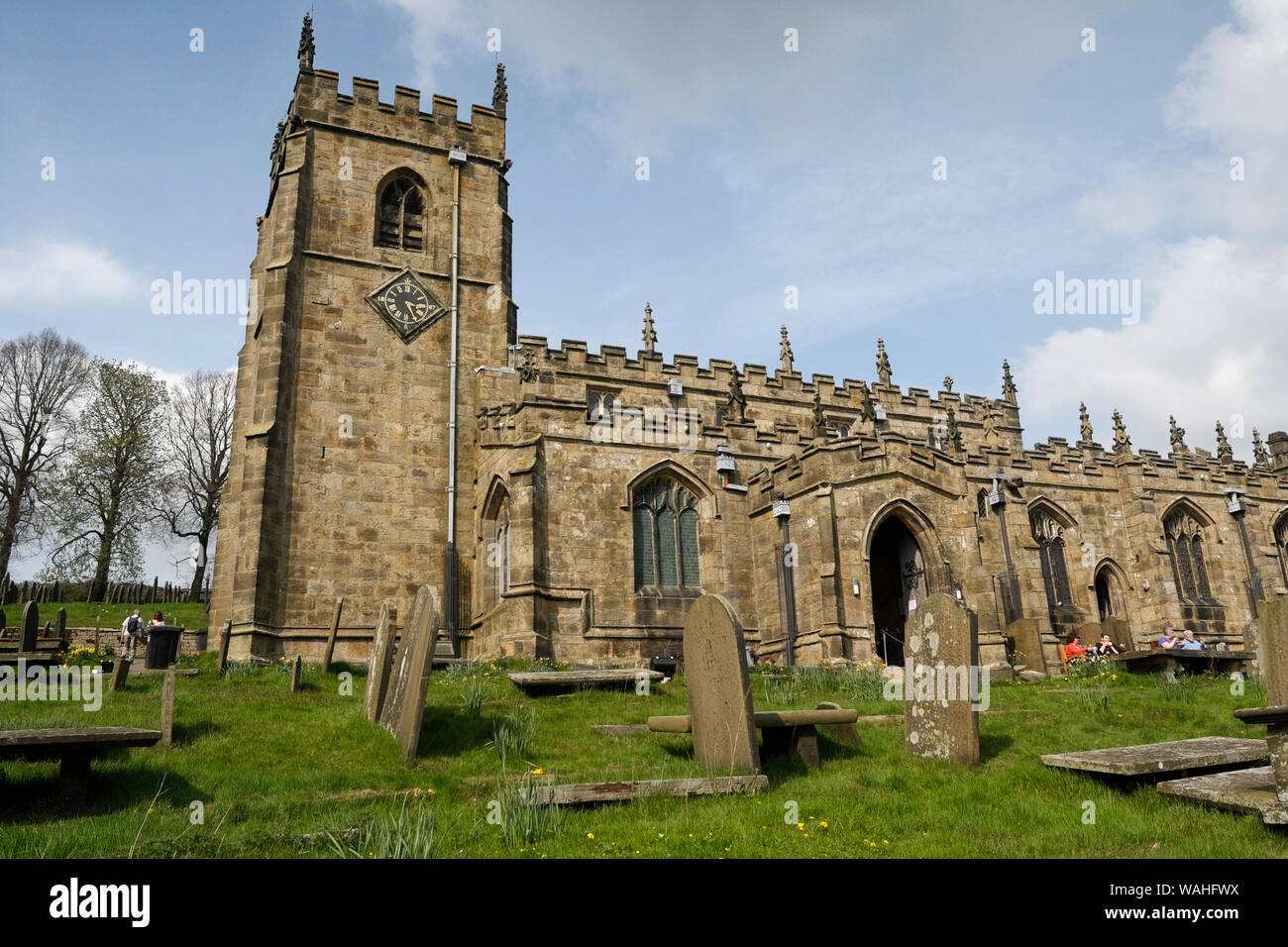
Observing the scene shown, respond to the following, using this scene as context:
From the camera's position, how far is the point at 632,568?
64.7 feet

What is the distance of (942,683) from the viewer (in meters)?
8.73

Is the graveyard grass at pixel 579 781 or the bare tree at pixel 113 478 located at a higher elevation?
the bare tree at pixel 113 478

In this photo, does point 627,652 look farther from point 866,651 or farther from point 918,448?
point 918,448

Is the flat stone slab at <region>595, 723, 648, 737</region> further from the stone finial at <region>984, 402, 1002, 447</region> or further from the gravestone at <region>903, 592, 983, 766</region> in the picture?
the stone finial at <region>984, 402, 1002, 447</region>

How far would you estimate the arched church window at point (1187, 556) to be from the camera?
25891 mm

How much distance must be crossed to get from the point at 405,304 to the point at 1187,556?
888 inches

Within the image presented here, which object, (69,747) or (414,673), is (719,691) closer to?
(414,673)

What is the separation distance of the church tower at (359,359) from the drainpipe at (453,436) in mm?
49

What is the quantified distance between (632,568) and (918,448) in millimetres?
6674

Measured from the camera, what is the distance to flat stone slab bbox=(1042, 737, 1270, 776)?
7020mm

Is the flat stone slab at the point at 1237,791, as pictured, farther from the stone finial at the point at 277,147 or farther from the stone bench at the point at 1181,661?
the stone finial at the point at 277,147

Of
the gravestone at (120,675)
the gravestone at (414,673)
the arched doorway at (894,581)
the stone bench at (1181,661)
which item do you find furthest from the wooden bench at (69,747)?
the arched doorway at (894,581)
